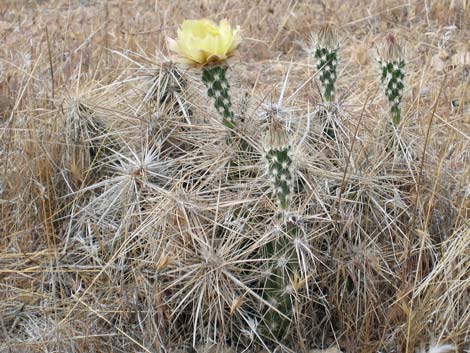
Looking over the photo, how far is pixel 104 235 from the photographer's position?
2.67 metres

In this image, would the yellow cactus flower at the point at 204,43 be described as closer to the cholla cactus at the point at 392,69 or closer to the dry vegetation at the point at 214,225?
the dry vegetation at the point at 214,225

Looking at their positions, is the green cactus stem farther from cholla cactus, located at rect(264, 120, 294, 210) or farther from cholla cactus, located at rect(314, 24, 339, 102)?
cholla cactus, located at rect(264, 120, 294, 210)

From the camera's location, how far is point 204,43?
2.17m

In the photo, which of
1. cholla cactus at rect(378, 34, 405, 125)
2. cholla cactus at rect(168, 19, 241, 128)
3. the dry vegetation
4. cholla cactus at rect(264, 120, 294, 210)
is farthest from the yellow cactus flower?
cholla cactus at rect(378, 34, 405, 125)

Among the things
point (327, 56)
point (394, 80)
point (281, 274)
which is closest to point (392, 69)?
point (394, 80)

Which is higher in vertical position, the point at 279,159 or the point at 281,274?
the point at 279,159

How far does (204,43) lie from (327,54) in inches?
22.7

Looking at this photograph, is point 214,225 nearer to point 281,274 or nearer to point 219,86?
point 281,274

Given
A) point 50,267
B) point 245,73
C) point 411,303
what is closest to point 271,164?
point 411,303

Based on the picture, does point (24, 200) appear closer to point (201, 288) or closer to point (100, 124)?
point (100, 124)

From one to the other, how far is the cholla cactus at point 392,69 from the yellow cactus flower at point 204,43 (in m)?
0.56

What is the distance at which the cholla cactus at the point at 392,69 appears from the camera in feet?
7.90

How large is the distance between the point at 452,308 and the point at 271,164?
772mm

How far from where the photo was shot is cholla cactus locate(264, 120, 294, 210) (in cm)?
201
